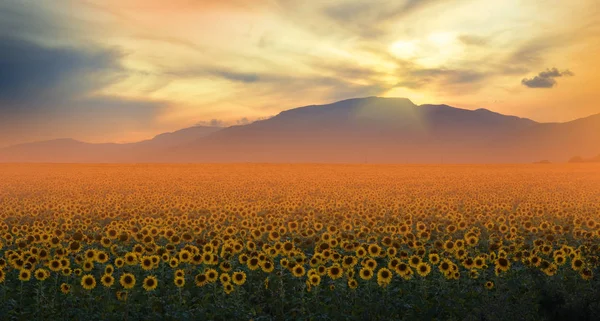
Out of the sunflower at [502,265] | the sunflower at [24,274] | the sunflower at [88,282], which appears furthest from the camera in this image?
the sunflower at [502,265]

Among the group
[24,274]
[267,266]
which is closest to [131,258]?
[24,274]

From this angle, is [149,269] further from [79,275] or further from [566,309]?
[566,309]

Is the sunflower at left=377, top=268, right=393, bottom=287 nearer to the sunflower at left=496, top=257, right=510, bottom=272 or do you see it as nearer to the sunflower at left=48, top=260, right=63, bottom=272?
the sunflower at left=496, top=257, right=510, bottom=272

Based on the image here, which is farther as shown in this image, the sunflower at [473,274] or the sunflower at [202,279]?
the sunflower at [473,274]

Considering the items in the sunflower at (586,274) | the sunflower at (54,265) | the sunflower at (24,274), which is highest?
the sunflower at (54,265)

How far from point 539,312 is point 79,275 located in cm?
1077

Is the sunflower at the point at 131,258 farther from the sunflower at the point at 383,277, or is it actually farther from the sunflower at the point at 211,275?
the sunflower at the point at 383,277

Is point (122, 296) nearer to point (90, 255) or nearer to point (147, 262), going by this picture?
point (147, 262)

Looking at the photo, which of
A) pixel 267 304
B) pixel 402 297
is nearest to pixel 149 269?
pixel 267 304

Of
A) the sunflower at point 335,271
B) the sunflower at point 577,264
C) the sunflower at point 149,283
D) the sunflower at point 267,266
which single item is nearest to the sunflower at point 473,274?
the sunflower at point 577,264

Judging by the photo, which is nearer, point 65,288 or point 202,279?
point 65,288

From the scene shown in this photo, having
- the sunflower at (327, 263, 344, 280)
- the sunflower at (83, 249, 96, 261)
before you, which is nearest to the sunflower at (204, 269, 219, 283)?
the sunflower at (327, 263, 344, 280)

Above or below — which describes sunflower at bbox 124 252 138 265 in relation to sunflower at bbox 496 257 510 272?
above

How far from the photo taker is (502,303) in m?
11.2
